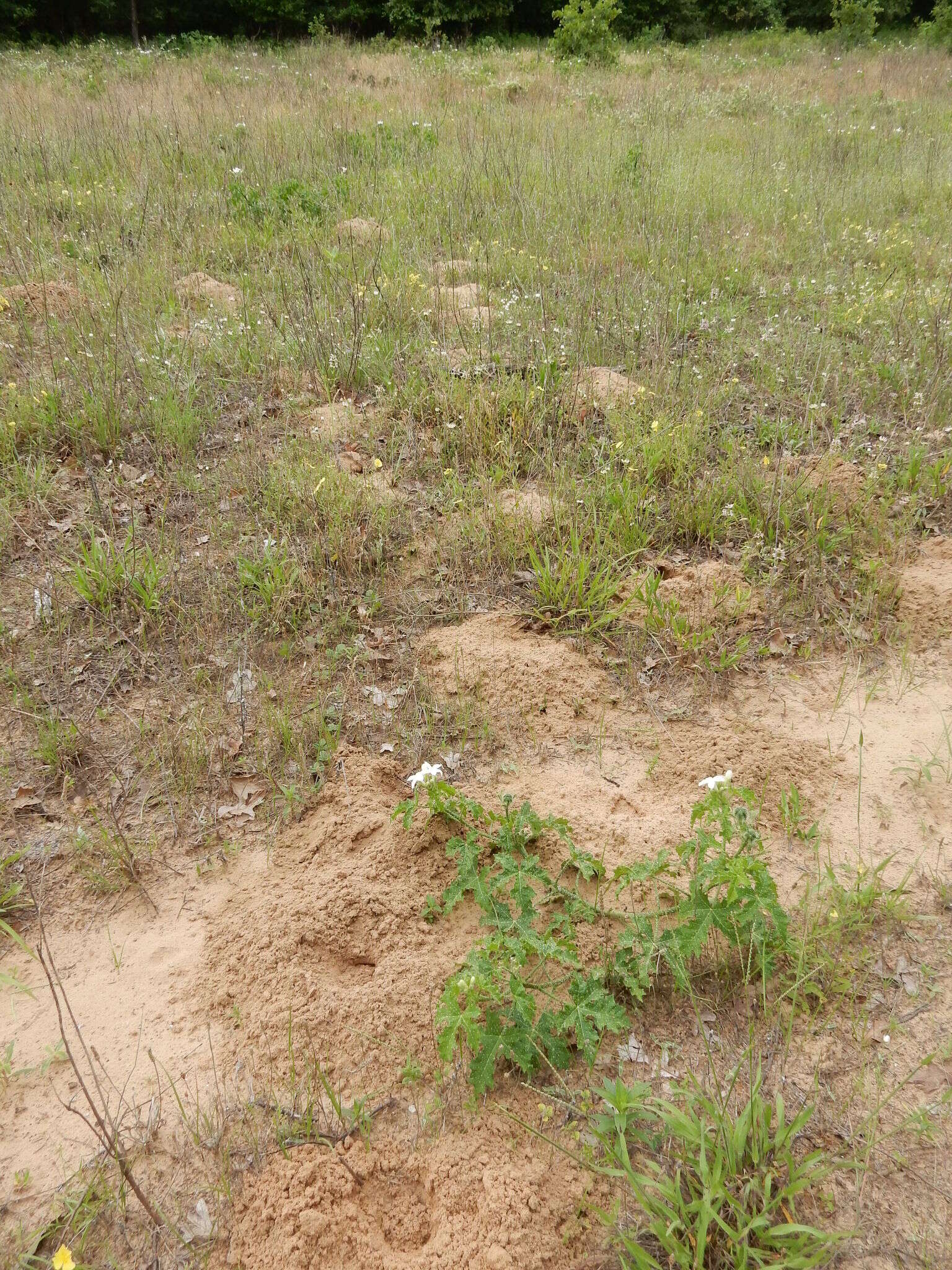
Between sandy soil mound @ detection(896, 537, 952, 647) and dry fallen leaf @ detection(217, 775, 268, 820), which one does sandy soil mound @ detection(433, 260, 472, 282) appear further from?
dry fallen leaf @ detection(217, 775, 268, 820)

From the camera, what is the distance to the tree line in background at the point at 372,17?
2180cm

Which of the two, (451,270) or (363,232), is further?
(363,232)

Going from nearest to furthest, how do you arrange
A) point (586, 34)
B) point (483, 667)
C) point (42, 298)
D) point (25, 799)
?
point (25, 799), point (483, 667), point (42, 298), point (586, 34)

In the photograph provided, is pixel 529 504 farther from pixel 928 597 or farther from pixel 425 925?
pixel 425 925

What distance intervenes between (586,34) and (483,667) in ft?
55.1

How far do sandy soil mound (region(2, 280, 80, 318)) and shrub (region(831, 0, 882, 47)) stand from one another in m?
21.8

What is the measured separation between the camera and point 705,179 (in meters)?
8.27

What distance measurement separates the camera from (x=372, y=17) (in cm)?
2312

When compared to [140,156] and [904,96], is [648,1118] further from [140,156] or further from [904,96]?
[904,96]

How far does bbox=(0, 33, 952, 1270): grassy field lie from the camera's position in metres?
2.20

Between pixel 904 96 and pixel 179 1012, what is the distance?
16.3 m

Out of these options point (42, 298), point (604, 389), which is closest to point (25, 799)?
point (604, 389)

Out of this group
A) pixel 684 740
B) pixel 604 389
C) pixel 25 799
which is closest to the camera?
pixel 25 799

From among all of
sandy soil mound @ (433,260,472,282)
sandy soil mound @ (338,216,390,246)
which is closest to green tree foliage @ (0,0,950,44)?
sandy soil mound @ (338,216,390,246)
